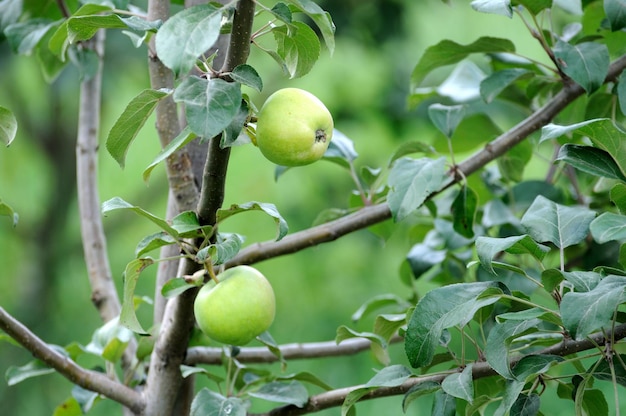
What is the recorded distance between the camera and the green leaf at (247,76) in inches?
20.6

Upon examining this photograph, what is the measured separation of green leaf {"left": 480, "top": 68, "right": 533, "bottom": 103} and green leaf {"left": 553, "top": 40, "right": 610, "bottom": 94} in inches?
3.0

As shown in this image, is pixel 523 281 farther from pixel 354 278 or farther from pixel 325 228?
pixel 354 278

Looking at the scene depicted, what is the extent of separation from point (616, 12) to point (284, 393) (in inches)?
19.5

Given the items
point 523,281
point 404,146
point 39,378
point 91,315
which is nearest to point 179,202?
point 404,146

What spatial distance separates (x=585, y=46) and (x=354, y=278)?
79.2 inches

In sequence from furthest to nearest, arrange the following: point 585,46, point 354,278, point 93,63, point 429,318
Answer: point 354,278 < point 93,63 < point 585,46 < point 429,318

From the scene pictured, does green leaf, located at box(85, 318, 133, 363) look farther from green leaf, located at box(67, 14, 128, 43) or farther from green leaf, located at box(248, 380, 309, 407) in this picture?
green leaf, located at box(67, 14, 128, 43)

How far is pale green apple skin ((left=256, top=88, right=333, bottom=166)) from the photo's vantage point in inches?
21.7

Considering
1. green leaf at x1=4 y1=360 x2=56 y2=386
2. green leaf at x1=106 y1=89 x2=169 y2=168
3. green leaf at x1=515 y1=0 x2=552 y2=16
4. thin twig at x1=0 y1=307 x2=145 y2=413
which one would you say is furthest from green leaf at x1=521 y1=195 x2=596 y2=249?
green leaf at x1=4 y1=360 x2=56 y2=386

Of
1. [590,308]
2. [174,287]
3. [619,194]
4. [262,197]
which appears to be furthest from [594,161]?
[262,197]

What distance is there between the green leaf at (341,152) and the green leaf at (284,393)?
307mm

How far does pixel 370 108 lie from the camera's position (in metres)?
2.48

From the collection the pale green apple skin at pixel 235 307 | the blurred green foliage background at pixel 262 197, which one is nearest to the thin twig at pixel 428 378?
the pale green apple skin at pixel 235 307

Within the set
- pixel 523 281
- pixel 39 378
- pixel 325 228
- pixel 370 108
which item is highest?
pixel 325 228
